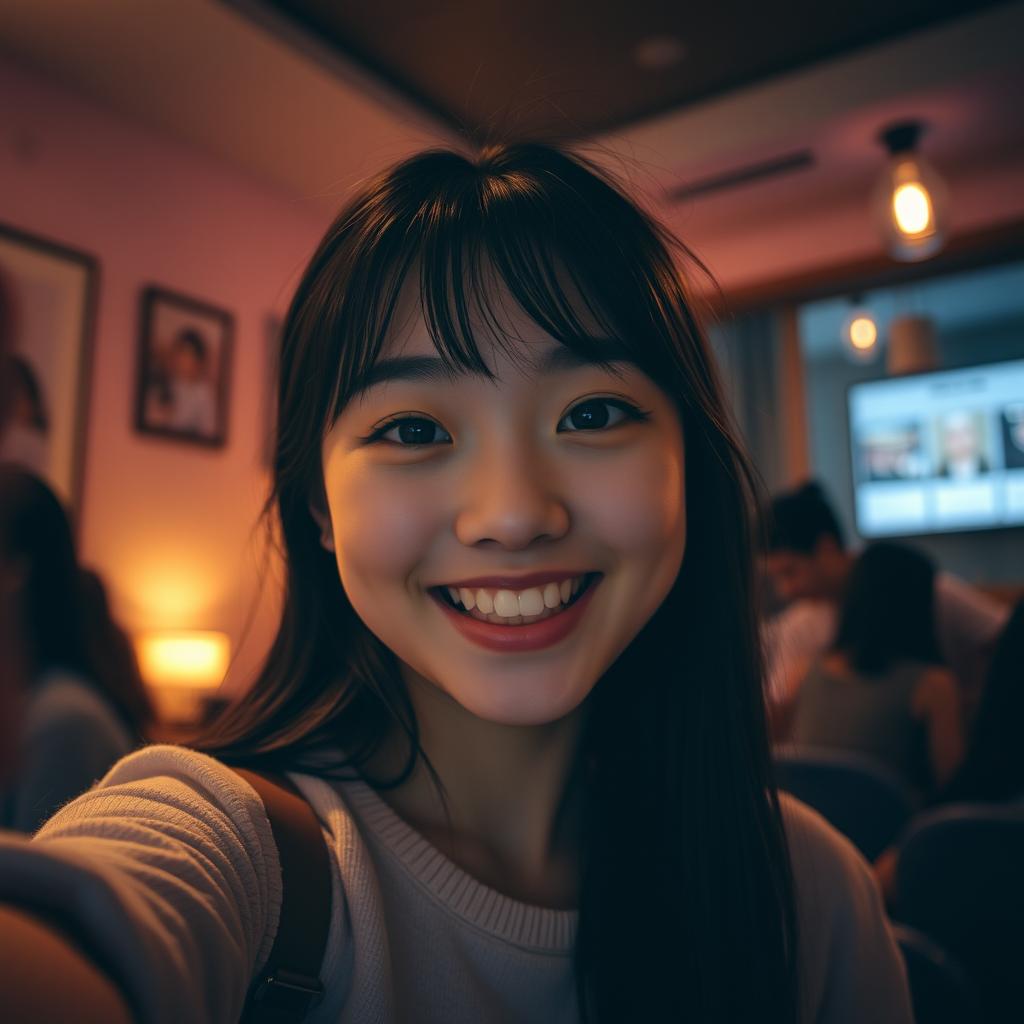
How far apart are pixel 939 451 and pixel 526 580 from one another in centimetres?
419

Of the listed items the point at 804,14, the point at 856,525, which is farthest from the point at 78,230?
the point at 856,525

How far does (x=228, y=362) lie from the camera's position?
355 cm

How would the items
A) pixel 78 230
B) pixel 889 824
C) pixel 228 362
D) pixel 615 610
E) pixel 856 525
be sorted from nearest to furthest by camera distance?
pixel 615 610 → pixel 889 824 → pixel 78 230 → pixel 228 362 → pixel 856 525

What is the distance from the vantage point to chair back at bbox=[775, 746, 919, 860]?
1755mm

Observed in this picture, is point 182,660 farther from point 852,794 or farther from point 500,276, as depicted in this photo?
point 500,276

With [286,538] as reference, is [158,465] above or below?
above

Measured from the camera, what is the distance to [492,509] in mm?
588

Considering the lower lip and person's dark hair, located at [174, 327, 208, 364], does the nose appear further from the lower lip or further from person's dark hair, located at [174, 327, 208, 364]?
person's dark hair, located at [174, 327, 208, 364]

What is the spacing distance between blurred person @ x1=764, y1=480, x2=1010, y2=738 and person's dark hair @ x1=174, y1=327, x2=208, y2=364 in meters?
2.18

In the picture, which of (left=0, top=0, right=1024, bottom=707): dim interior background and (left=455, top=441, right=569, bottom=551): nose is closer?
(left=455, top=441, right=569, bottom=551): nose

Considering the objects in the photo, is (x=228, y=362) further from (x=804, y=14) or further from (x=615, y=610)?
(x=615, y=610)

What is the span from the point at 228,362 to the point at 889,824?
2.82m

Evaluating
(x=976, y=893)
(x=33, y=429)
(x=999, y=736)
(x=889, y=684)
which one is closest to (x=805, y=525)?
(x=889, y=684)

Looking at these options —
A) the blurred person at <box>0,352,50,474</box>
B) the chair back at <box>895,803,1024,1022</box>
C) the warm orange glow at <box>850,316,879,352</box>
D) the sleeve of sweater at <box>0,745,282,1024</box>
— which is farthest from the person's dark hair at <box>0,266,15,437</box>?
the warm orange glow at <box>850,316,879,352</box>
